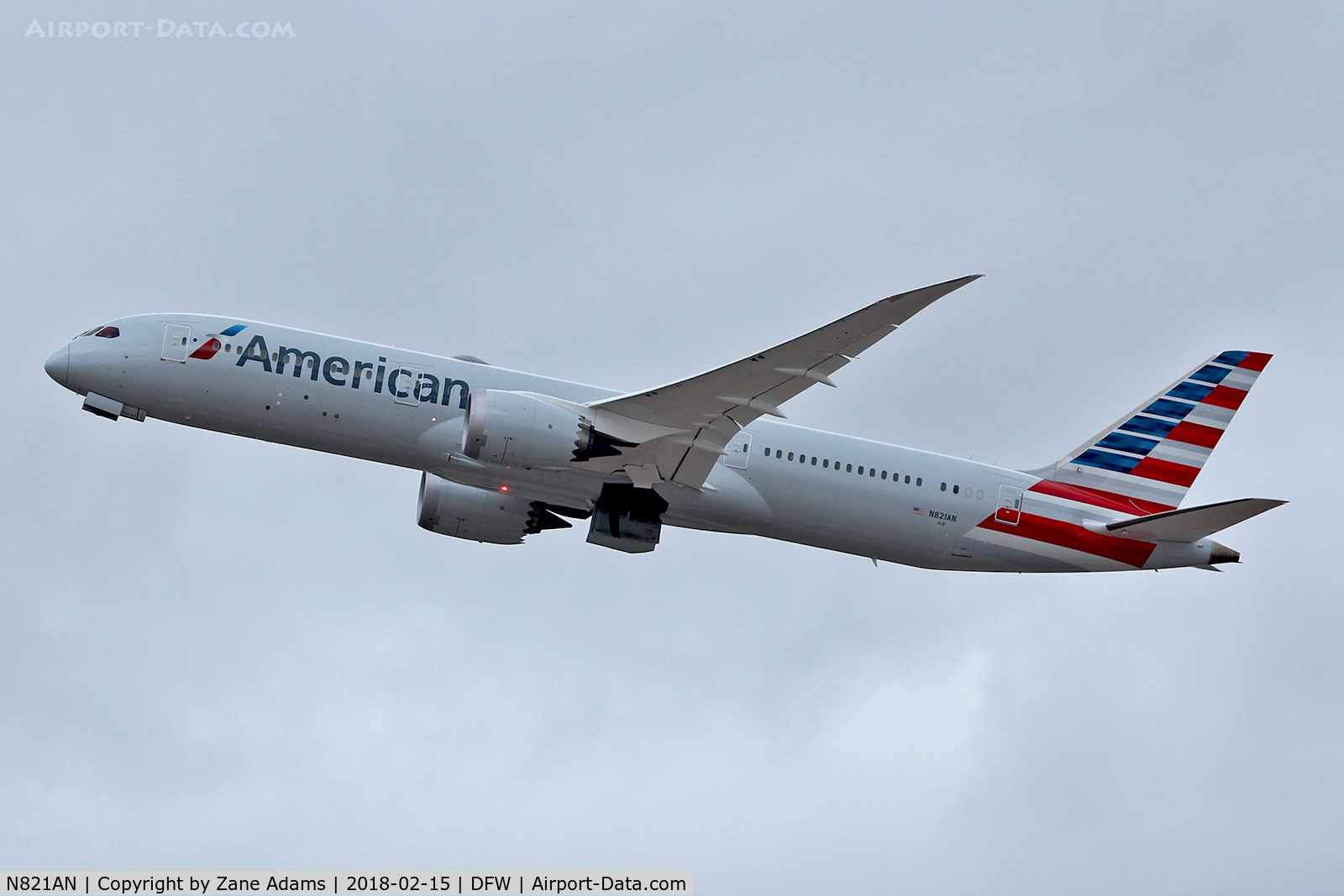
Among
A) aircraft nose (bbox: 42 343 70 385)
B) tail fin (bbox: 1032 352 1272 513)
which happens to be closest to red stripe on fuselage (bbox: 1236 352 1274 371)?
tail fin (bbox: 1032 352 1272 513)

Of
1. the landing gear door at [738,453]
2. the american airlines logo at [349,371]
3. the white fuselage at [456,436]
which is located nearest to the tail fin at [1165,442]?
the white fuselage at [456,436]

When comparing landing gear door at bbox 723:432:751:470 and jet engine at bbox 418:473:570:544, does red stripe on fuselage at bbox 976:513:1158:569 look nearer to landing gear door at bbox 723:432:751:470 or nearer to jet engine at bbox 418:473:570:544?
landing gear door at bbox 723:432:751:470

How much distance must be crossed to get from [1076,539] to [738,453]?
999 centimetres

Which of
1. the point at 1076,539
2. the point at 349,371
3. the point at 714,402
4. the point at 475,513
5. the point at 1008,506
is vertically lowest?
the point at 1076,539

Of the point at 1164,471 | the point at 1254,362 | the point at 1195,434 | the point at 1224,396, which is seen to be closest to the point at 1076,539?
the point at 1164,471

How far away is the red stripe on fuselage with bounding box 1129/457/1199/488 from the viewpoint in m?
39.2

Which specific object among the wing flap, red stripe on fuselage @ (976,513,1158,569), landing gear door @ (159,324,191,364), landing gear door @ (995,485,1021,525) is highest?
landing gear door @ (159,324,191,364)

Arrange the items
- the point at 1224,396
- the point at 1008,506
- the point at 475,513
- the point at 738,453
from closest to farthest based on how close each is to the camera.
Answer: the point at 738,453 < the point at 1008,506 < the point at 475,513 < the point at 1224,396

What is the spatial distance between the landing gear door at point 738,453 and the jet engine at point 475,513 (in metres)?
6.62

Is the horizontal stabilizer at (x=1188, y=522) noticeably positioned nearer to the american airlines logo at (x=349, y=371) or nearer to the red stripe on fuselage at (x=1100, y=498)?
the red stripe on fuselage at (x=1100, y=498)

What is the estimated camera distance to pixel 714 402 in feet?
106

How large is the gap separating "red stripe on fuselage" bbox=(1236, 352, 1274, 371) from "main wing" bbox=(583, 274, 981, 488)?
16.8 metres

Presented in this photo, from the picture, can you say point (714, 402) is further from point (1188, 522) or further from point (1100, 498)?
point (1188, 522)

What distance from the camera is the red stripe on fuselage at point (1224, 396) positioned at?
132 feet
